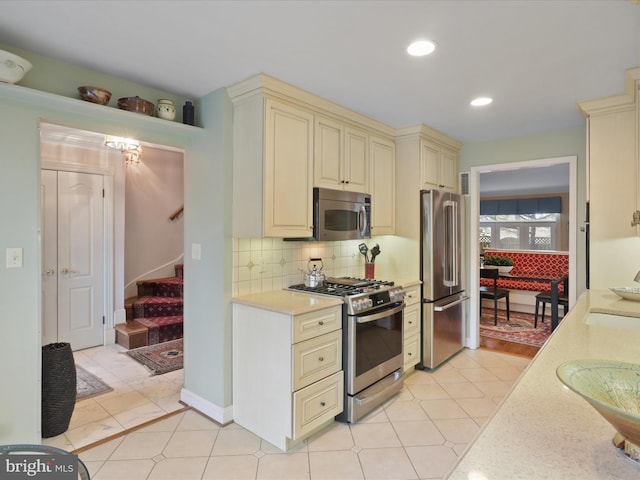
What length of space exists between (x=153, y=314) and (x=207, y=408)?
7.88ft

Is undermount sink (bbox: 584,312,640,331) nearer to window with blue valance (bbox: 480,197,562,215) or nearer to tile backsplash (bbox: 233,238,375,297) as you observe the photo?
tile backsplash (bbox: 233,238,375,297)

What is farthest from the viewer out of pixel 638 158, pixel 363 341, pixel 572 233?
pixel 572 233

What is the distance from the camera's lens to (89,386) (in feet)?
10.6

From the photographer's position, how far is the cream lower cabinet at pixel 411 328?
338 centimetres

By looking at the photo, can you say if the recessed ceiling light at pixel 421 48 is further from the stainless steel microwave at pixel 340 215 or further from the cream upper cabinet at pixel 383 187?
the cream upper cabinet at pixel 383 187

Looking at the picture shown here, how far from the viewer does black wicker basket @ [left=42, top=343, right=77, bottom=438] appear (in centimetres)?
242

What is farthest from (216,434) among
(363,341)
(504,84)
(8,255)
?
(504,84)

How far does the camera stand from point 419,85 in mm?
2604

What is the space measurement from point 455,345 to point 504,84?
259cm

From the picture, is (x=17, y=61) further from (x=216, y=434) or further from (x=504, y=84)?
(x=504, y=84)

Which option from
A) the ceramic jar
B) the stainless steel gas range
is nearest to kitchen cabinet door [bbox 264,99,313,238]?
the stainless steel gas range

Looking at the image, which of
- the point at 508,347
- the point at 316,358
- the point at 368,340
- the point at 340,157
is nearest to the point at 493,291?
the point at 508,347

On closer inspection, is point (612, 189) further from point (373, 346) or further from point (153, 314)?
point (153, 314)

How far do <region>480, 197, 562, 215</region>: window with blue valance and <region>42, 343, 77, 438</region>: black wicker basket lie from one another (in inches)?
334
